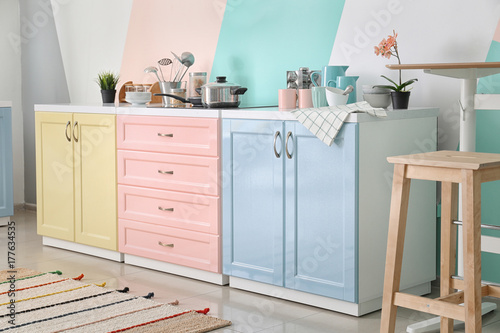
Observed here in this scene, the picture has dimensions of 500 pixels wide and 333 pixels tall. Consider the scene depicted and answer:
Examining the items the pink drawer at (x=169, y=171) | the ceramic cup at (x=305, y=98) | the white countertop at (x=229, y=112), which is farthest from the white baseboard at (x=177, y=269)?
the ceramic cup at (x=305, y=98)

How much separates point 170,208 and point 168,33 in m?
1.34

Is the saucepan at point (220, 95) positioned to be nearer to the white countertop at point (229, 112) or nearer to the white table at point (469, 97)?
the white countertop at point (229, 112)

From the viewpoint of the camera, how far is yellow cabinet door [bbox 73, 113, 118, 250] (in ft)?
12.9

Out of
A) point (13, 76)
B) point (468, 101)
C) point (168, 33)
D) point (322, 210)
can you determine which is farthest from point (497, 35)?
point (13, 76)

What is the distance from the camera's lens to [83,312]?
9.75ft

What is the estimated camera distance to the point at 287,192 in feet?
10.3

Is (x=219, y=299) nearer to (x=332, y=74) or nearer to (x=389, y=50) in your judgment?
(x=332, y=74)

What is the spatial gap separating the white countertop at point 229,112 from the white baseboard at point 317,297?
0.78 meters

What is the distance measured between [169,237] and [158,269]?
0.21m

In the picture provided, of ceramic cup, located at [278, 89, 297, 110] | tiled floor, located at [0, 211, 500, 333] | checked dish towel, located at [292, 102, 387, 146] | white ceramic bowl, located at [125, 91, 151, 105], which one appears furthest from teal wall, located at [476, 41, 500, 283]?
white ceramic bowl, located at [125, 91, 151, 105]

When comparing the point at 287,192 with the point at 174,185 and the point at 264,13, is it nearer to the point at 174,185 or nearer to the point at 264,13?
the point at 174,185

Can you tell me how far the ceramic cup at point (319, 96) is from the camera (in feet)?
10.7

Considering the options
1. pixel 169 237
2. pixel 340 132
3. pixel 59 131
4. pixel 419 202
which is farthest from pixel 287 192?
pixel 59 131

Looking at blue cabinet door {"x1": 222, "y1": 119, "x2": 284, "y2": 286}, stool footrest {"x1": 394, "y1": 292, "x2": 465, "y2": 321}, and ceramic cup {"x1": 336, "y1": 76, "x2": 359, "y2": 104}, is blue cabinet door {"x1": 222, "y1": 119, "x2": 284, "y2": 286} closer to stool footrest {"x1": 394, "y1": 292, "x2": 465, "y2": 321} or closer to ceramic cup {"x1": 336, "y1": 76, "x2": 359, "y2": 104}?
ceramic cup {"x1": 336, "y1": 76, "x2": 359, "y2": 104}
